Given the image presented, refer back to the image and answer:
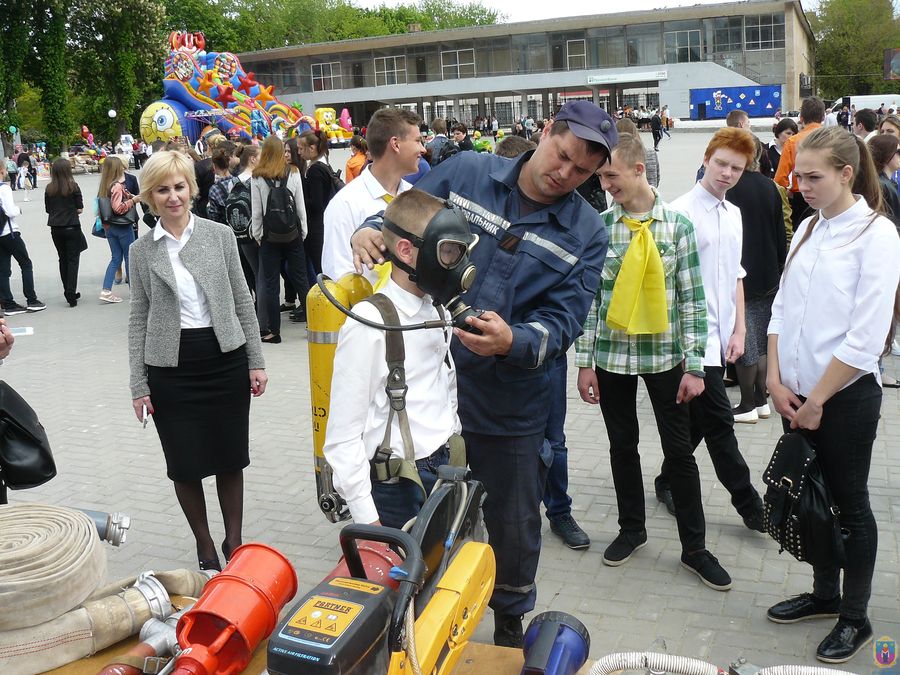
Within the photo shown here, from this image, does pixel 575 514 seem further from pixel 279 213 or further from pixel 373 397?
pixel 279 213

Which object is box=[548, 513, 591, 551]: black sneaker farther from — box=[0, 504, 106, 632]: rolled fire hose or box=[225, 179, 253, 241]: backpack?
box=[225, 179, 253, 241]: backpack

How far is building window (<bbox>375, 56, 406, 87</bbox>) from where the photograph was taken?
74438 mm

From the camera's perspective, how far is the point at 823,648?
3.57 metres

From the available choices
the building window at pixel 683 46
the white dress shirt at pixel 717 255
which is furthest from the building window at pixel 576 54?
the white dress shirt at pixel 717 255

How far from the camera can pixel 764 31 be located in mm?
61000

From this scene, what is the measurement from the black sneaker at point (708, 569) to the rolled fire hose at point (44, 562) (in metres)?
2.90

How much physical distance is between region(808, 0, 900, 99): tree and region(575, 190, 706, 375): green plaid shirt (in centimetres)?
8260

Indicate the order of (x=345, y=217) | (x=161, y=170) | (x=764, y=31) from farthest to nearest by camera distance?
(x=764, y=31), (x=345, y=217), (x=161, y=170)

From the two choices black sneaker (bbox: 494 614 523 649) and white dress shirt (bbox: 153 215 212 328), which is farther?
white dress shirt (bbox: 153 215 212 328)

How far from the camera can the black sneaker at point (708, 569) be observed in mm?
4262

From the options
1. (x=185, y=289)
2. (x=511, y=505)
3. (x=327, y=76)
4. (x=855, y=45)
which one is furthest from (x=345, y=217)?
(x=855, y=45)

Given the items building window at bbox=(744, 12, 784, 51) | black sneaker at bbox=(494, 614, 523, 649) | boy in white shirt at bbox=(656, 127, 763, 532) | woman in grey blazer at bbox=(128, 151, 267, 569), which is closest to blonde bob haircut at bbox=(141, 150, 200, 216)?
woman in grey blazer at bbox=(128, 151, 267, 569)

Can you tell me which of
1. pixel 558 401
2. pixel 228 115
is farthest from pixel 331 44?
pixel 558 401

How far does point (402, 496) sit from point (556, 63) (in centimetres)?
6957
